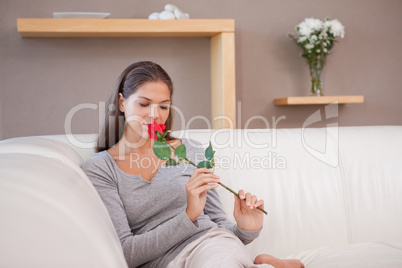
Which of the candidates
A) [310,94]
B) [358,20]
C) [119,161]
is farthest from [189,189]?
[358,20]

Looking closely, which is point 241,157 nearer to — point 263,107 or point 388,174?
point 388,174

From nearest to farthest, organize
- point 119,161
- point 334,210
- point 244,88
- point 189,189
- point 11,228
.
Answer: point 11,228
point 189,189
point 119,161
point 334,210
point 244,88

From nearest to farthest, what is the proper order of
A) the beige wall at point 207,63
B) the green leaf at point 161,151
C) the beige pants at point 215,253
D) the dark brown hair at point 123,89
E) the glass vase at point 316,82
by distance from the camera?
the green leaf at point 161,151
the beige pants at point 215,253
the dark brown hair at point 123,89
the beige wall at point 207,63
the glass vase at point 316,82

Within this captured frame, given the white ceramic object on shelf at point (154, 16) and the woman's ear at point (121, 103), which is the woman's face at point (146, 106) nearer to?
the woman's ear at point (121, 103)

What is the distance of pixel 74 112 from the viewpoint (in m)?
3.55

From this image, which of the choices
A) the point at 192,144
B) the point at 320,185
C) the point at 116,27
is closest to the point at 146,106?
the point at 192,144

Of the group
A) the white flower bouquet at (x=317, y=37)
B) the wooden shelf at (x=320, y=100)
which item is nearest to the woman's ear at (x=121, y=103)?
the wooden shelf at (x=320, y=100)

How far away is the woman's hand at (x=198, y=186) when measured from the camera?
120 centimetres

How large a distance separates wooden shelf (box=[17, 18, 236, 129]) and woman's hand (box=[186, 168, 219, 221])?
83.4 inches

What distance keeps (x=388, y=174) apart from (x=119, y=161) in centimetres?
114

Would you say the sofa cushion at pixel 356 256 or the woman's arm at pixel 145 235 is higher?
the woman's arm at pixel 145 235

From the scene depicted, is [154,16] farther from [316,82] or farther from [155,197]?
[155,197]

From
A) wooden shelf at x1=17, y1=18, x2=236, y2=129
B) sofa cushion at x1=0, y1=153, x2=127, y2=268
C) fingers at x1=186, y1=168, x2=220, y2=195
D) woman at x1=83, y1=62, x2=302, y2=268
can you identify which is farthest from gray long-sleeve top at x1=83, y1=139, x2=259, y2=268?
wooden shelf at x1=17, y1=18, x2=236, y2=129

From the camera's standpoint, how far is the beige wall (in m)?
3.47
